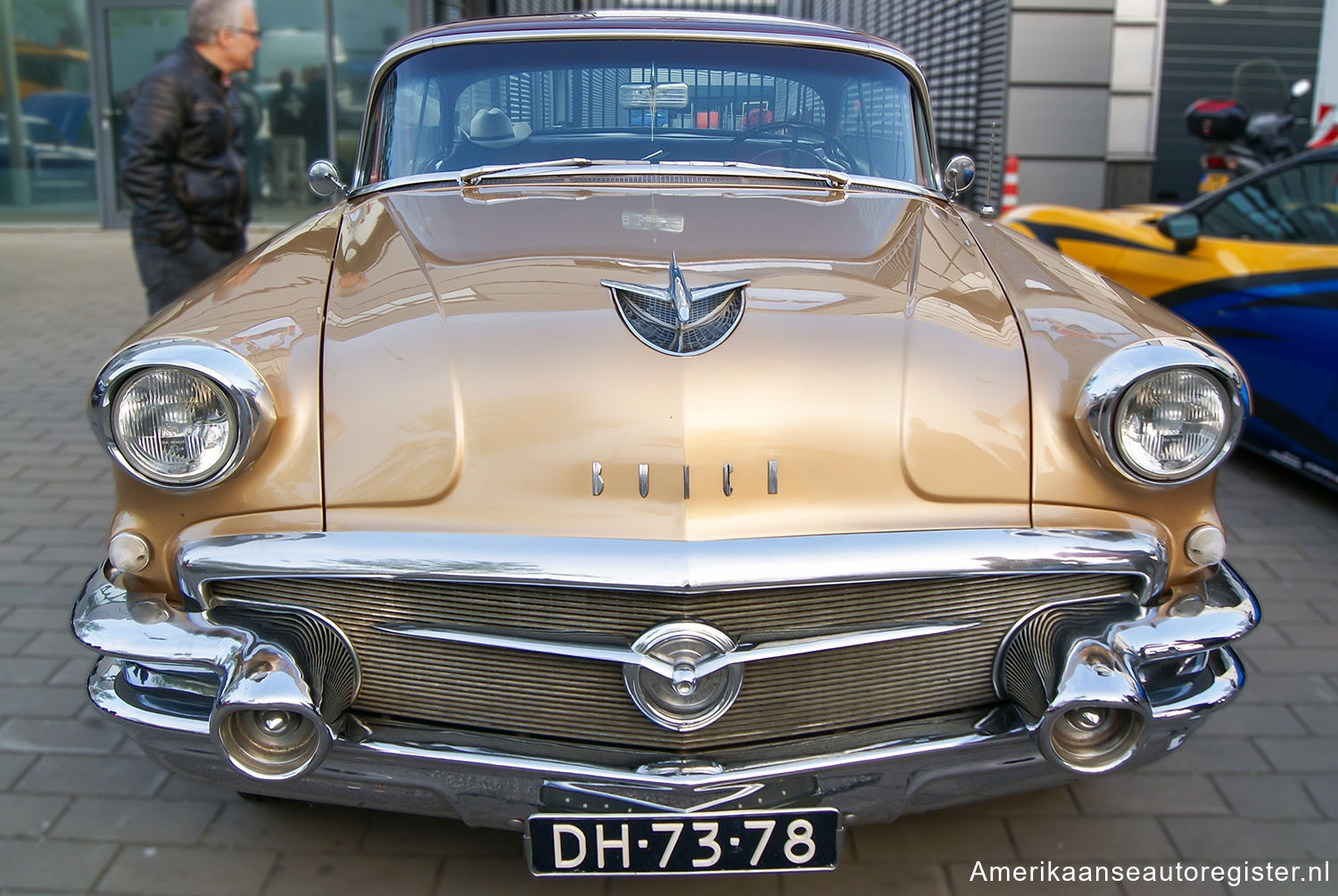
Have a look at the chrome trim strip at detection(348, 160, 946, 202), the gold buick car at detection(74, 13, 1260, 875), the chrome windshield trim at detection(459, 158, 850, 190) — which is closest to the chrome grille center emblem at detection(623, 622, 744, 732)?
the gold buick car at detection(74, 13, 1260, 875)

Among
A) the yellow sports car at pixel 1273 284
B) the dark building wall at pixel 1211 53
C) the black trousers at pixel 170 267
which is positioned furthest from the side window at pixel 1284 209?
the dark building wall at pixel 1211 53

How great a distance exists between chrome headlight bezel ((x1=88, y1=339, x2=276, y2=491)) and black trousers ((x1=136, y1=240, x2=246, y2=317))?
2.59 meters

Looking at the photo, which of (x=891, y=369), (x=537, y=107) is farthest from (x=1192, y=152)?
(x=891, y=369)

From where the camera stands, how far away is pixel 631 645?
6.10 ft

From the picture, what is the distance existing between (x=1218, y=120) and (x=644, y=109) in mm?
7344

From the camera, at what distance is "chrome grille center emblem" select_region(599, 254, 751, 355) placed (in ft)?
6.42

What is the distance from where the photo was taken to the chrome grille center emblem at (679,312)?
1.96m

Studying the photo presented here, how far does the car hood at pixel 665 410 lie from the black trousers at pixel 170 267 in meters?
2.56

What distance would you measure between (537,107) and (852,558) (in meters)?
1.65

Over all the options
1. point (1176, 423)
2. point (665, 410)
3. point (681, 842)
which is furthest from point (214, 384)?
point (1176, 423)

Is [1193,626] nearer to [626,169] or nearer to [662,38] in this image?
[626,169]

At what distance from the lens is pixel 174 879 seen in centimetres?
228

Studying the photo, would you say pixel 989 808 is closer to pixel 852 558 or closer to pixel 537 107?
pixel 852 558

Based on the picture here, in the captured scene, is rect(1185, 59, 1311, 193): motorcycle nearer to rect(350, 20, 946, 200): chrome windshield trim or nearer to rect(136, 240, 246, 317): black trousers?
rect(350, 20, 946, 200): chrome windshield trim
